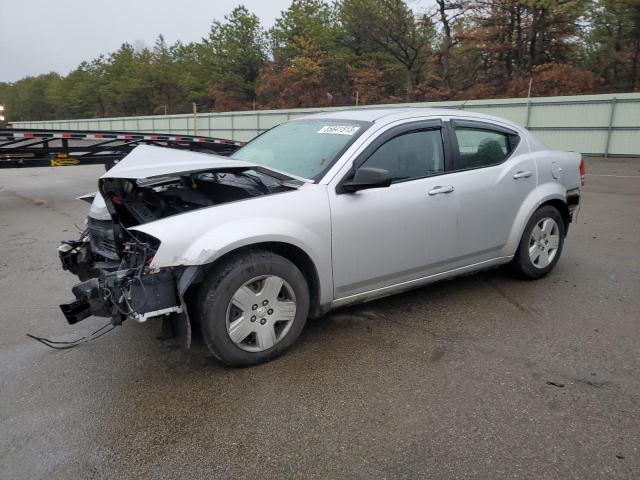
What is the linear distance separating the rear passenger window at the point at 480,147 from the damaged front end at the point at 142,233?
157 centimetres

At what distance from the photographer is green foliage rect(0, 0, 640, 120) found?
82.5 ft

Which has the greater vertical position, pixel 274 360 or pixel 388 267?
pixel 388 267

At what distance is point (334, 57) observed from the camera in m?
36.3

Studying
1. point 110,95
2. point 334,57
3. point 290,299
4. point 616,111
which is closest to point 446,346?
point 290,299

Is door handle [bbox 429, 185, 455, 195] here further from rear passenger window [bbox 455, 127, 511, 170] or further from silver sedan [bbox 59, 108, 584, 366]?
rear passenger window [bbox 455, 127, 511, 170]

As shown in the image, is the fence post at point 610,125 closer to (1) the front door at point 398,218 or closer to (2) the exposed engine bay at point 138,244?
(1) the front door at point 398,218

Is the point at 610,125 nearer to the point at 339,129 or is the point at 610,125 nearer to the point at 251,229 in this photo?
the point at 339,129

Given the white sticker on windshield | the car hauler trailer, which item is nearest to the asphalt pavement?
the white sticker on windshield

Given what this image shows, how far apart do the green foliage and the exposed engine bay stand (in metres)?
25.6

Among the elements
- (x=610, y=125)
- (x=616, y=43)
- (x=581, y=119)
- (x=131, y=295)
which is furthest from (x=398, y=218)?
(x=616, y=43)

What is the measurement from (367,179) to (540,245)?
2339 millimetres

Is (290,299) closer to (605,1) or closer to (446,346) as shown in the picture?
(446,346)

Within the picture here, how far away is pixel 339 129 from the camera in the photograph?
373 centimetres

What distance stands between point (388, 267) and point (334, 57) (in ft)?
117
